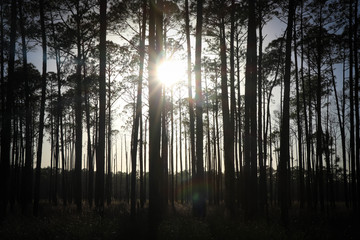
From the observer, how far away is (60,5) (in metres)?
14.1

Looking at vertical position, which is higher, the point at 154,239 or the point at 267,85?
the point at 267,85

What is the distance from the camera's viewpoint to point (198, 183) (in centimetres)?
1002

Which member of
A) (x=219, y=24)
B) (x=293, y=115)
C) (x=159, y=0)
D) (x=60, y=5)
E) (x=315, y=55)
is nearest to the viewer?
(x=159, y=0)

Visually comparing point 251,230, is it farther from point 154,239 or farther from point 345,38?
point 345,38

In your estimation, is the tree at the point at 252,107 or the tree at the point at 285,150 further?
the tree at the point at 252,107

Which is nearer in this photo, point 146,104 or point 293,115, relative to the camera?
point 146,104

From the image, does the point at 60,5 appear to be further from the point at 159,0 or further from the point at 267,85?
the point at 267,85

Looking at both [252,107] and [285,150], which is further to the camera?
[252,107]

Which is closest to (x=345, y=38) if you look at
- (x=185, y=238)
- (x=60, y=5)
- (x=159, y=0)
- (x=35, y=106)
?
(x=159, y=0)

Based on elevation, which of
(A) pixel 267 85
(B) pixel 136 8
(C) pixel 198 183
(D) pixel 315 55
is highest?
(B) pixel 136 8

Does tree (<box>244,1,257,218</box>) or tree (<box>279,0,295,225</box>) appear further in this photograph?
tree (<box>244,1,257,218</box>)

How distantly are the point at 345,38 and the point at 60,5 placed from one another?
16.2 metres

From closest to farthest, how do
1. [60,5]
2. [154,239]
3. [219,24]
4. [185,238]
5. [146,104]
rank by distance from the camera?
1. [185,238]
2. [154,239]
3. [219,24]
4. [60,5]
5. [146,104]

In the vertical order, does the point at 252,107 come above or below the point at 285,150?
above
